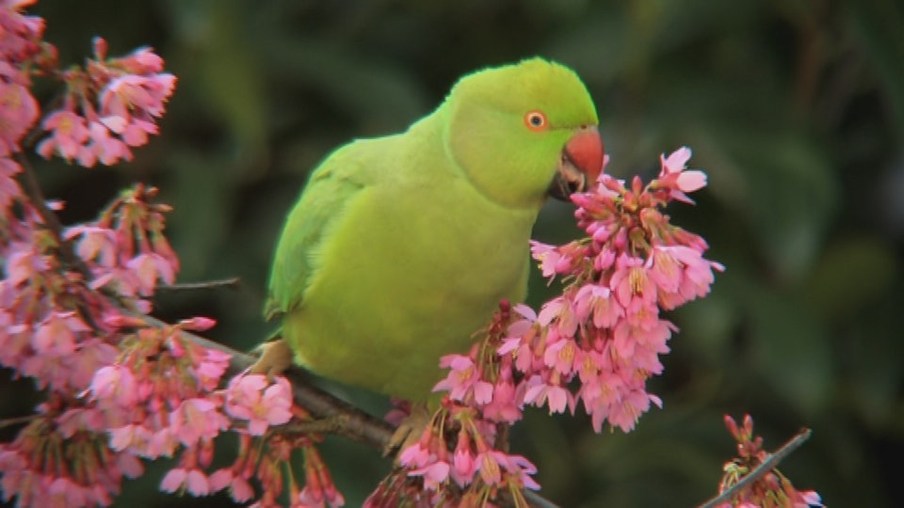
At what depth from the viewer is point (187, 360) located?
51.6 inches

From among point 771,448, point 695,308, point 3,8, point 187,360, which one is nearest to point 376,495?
point 187,360

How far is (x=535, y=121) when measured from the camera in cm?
163

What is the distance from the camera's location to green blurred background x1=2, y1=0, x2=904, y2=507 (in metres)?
2.67

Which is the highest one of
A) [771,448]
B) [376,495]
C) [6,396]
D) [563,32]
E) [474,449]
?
[563,32]

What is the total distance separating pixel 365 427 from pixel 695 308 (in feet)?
3.95

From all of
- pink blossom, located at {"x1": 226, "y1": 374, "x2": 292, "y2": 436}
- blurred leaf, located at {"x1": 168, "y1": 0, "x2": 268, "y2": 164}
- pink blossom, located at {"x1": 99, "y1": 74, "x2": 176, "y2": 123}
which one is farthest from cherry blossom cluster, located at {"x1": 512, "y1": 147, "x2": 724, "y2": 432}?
blurred leaf, located at {"x1": 168, "y1": 0, "x2": 268, "y2": 164}

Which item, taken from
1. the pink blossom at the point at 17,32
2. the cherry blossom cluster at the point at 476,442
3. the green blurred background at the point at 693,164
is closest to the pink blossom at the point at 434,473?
the cherry blossom cluster at the point at 476,442

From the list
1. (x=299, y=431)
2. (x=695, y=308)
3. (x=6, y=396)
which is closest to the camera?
(x=299, y=431)

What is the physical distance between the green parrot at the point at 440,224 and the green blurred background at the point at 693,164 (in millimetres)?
788

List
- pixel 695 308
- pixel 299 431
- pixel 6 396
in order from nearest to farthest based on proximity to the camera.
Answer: pixel 299 431
pixel 695 308
pixel 6 396

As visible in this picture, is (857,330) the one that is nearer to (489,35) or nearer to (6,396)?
(489,35)

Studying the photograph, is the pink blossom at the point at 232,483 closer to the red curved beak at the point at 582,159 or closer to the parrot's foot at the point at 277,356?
the parrot's foot at the point at 277,356

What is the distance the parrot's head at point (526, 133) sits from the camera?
1608 mm

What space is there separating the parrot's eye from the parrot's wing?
0.77 feet
